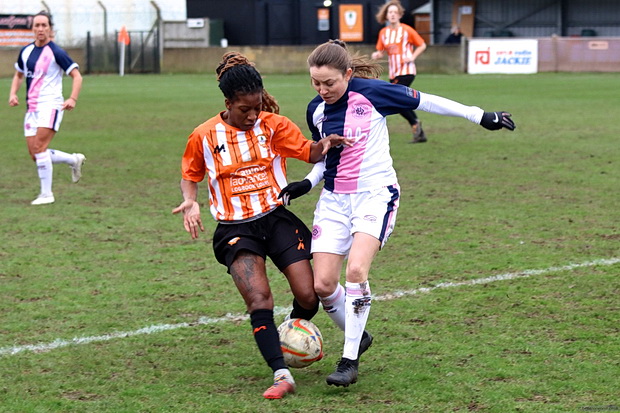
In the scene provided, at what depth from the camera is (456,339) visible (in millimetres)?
5730

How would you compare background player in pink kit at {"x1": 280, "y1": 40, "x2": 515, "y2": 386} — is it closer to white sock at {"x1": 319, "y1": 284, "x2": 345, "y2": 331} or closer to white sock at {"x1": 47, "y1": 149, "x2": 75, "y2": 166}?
white sock at {"x1": 319, "y1": 284, "x2": 345, "y2": 331}

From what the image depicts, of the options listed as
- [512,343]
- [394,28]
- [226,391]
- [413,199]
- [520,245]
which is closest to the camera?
[226,391]

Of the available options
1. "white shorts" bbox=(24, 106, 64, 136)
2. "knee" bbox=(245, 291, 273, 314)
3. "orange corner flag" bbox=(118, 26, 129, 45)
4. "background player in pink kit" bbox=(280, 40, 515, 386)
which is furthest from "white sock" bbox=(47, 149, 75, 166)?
"orange corner flag" bbox=(118, 26, 129, 45)

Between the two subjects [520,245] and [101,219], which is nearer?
[520,245]

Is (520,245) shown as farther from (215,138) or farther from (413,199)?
(215,138)

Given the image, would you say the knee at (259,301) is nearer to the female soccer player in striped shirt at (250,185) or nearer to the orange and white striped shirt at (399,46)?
the female soccer player in striped shirt at (250,185)

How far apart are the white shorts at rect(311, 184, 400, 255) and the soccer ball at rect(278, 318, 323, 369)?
44cm

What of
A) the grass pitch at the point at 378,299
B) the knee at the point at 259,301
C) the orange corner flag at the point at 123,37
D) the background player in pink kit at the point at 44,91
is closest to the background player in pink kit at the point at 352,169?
the knee at the point at 259,301

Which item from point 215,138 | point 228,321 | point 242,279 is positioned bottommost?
point 228,321

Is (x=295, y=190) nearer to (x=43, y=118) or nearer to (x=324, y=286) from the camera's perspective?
(x=324, y=286)

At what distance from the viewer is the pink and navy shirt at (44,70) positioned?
36.1ft

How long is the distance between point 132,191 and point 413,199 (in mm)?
3355

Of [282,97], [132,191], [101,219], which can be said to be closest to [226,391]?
[101,219]

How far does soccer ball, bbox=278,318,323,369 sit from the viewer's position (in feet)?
17.1
